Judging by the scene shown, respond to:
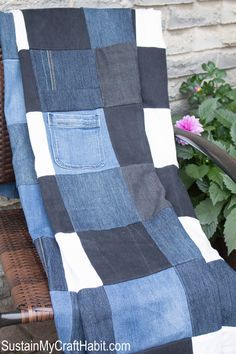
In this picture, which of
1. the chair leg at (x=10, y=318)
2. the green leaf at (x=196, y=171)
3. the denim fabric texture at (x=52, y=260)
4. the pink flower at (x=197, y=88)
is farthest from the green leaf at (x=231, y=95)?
the chair leg at (x=10, y=318)

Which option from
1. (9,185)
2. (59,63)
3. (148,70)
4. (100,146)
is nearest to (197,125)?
(148,70)

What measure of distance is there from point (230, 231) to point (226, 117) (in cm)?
47

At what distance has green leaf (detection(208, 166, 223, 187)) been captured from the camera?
2.00 metres

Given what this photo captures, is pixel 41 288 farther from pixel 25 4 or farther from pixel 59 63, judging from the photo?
pixel 25 4

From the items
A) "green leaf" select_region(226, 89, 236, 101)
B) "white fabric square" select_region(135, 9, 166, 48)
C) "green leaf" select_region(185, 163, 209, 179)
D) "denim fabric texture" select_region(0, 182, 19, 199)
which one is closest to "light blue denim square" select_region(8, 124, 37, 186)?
"denim fabric texture" select_region(0, 182, 19, 199)

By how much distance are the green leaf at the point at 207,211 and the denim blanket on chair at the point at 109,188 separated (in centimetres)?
23

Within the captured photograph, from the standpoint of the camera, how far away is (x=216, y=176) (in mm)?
2014

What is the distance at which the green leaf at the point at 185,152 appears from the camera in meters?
2.09

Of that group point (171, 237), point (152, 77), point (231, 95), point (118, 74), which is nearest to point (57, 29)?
point (118, 74)

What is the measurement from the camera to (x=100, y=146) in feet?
5.91

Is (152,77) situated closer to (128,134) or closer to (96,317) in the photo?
(128,134)

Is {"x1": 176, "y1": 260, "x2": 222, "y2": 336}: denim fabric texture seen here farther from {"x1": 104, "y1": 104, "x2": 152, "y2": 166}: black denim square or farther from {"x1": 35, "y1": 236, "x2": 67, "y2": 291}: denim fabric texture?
{"x1": 104, "y1": 104, "x2": 152, "y2": 166}: black denim square

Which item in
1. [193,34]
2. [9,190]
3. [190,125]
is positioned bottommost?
[9,190]

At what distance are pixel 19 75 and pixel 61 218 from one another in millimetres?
439
